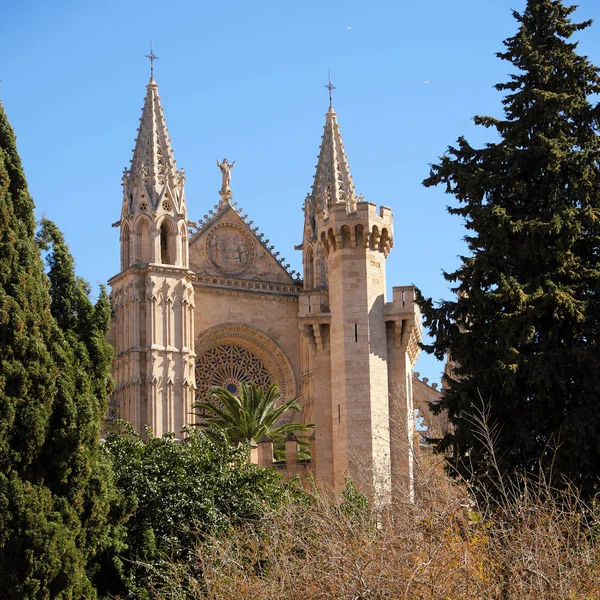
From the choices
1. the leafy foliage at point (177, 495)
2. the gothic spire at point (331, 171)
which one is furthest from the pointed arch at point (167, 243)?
the leafy foliage at point (177, 495)

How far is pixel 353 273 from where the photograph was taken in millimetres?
31688

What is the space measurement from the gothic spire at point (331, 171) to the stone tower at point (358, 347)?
16.9m

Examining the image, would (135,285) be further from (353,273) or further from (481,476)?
(481,476)

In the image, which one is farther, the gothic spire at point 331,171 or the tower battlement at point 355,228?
the gothic spire at point 331,171

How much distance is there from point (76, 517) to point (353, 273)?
13.5m

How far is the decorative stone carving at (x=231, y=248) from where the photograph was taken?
163 feet

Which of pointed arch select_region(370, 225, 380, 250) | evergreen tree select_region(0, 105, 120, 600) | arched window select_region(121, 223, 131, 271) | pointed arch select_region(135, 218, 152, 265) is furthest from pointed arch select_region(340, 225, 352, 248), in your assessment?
arched window select_region(121, 223, 131, 271)

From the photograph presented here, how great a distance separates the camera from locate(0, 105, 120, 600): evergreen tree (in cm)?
1880

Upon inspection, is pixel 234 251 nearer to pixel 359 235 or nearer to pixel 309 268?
pixel 309 268

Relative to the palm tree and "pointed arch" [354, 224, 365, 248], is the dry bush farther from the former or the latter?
the palm tree

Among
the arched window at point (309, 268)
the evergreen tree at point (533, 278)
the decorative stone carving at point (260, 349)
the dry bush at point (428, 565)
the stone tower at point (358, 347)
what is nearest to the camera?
the dry bush at point (428, 565)

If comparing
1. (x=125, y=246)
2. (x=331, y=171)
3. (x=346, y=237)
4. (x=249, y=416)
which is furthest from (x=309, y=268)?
(x=346, y=237)

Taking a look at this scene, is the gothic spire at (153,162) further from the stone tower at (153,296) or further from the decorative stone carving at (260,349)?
the decorative stone carving at (260,349)

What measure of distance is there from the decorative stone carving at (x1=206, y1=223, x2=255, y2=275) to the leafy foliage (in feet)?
82.2
